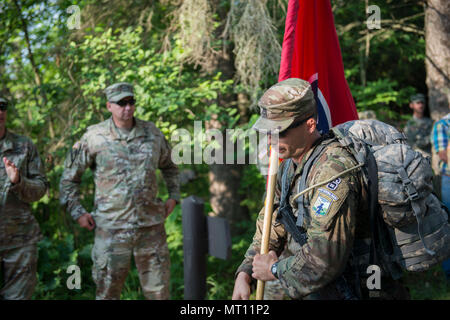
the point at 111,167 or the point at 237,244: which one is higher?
the point at 111,167

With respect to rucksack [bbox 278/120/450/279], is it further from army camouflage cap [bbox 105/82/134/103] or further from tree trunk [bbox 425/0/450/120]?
tree trunk [bbox 425/0/450/120]

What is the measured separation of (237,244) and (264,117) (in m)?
4.05

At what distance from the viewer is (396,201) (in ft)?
6.17

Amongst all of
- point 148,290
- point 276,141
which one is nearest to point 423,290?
point 148,290

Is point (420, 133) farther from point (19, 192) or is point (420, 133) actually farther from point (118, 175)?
point (19, 192)

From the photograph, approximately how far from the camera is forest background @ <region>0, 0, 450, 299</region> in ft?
16.8

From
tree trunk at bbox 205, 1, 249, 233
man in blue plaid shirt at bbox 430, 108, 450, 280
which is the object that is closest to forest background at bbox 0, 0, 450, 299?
tree trunk at bbox 205, 1, 249, 233

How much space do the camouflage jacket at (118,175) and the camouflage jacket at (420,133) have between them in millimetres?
4130

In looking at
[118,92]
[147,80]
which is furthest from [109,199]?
[147,80]

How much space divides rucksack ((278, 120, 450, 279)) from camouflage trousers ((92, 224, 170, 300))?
7.80 feet

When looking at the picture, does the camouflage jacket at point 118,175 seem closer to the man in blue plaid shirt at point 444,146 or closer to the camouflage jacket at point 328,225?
the camouflage jacket at point 328,225
